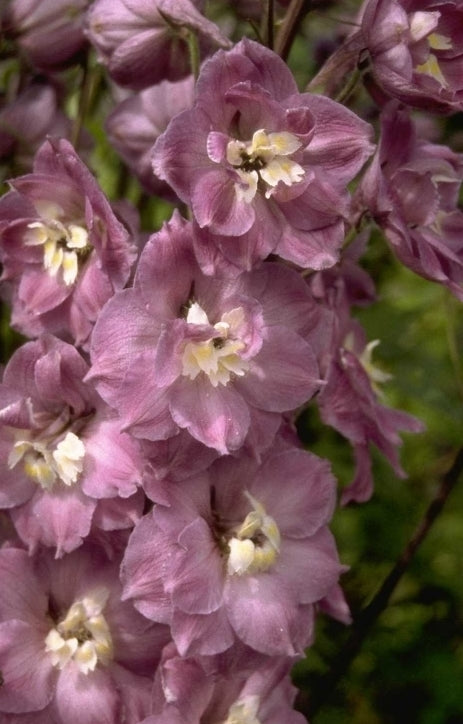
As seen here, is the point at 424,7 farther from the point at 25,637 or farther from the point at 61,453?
the point at 25,637

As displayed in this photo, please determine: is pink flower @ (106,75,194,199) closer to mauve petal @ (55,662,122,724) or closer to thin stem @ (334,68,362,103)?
thin stem @ (334,68,362,103)

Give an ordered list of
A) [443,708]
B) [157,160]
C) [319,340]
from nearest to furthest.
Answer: [157,160], [319,340], [443,708]

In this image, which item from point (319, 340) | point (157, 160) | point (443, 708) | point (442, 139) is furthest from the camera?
point (442, 139)

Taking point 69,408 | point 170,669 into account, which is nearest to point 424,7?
→ point 69,408

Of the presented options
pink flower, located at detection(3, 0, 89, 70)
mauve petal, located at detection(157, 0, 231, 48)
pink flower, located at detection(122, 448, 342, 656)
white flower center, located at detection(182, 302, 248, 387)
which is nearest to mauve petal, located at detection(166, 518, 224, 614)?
pink flower, located at detection(122, 448, 342, 656)

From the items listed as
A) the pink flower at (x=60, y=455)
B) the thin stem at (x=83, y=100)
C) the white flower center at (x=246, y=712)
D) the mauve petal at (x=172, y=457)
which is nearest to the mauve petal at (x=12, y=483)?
the pink flower at (x=60, y=455)

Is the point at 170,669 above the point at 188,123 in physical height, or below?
below

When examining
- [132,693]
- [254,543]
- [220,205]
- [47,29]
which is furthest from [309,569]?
[47,29]
